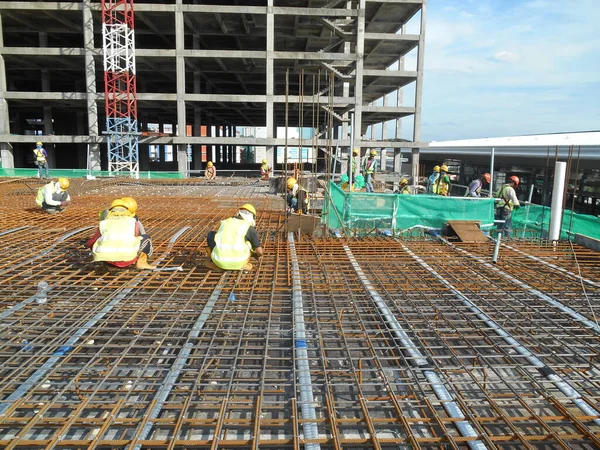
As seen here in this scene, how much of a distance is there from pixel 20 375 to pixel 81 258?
12.4ft

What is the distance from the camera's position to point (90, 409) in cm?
320

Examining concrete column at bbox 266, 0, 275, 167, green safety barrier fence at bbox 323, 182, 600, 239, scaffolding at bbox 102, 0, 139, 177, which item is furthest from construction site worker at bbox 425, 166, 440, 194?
scaffolding at bbox 102, 0, 139, 177


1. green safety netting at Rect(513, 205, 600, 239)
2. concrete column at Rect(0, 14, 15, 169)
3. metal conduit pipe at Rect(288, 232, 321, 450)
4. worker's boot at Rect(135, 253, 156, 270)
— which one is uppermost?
concrete column at Rect(0, 14, 15, 169)

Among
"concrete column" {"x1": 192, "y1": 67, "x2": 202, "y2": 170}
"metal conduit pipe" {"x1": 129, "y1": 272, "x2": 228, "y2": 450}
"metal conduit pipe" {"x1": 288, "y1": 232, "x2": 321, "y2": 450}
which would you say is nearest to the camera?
"metal conduit pipe" {"x1": 129, "y1": 272, "x2": 228, "y2": 450}

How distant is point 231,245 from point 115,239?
1522 millimetres

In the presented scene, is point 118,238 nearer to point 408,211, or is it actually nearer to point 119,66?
point 408,211

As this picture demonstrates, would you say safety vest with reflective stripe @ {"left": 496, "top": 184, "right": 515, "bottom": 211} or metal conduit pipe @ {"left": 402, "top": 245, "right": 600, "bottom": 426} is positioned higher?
safety vest with reflective stripe @ {"left": 496, "top": 184, "right": 515, "bottom": 211}

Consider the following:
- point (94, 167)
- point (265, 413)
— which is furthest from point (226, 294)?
point (94, 167)

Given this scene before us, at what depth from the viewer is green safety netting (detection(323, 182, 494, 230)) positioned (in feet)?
32.8

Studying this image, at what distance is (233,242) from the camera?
18.6ft

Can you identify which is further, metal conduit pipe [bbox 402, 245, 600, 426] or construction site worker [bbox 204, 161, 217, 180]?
construction site worker [bbox 204, 161, 217, 180]

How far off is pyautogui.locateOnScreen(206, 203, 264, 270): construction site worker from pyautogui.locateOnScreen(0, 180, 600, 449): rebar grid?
1.14 ft

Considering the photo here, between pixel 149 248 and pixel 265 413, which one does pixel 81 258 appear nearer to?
pixel 149 248

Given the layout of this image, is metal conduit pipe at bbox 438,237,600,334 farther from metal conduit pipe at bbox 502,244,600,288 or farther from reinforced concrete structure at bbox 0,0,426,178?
reinforced concrete structure at bbox 0,0,426,178
